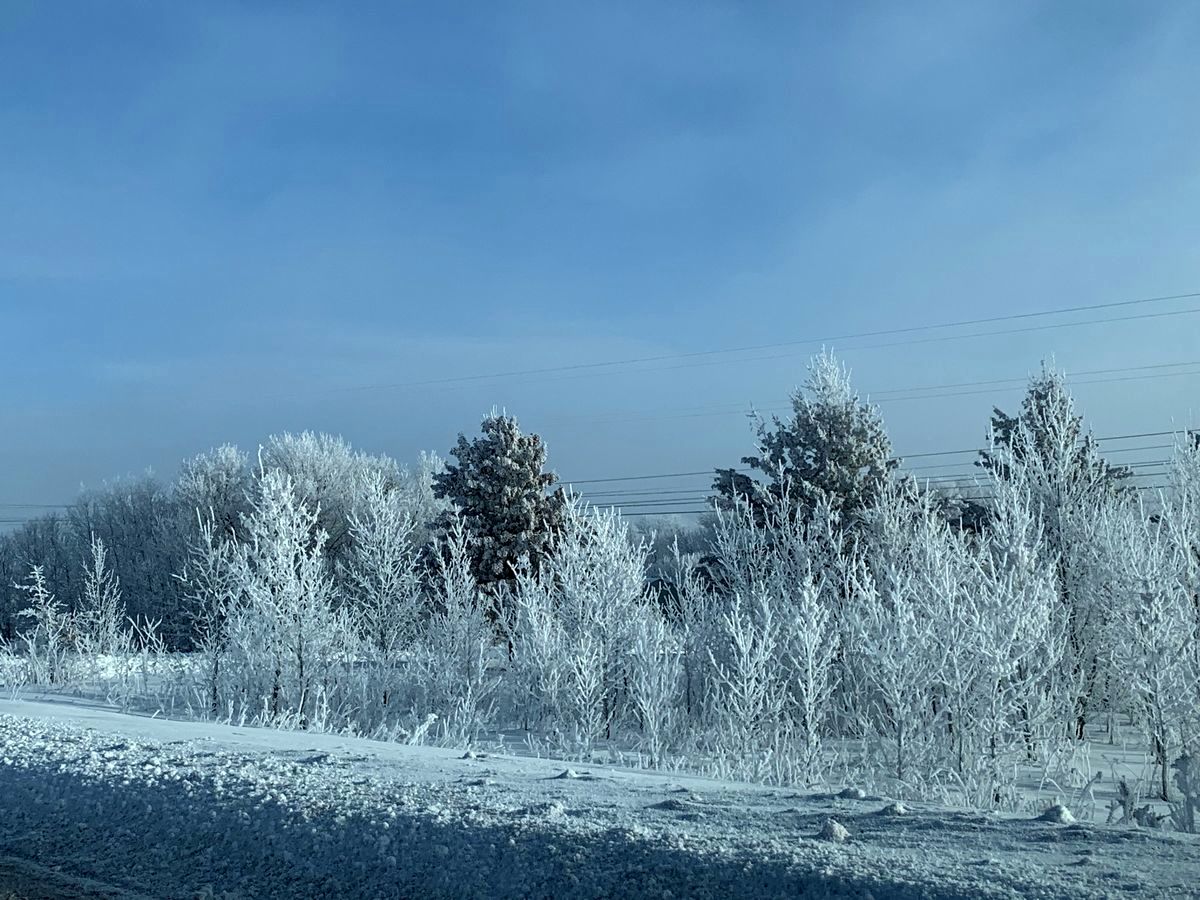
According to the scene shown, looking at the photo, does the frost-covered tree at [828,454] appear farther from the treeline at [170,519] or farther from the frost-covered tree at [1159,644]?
the treeline at [170,519]

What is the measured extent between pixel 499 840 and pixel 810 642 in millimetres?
8059

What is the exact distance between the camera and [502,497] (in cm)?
3328

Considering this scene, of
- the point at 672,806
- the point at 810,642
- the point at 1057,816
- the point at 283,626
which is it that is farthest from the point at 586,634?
the point at 1057,816

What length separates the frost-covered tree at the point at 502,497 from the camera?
32969 millimetres

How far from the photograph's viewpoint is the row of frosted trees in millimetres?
12883

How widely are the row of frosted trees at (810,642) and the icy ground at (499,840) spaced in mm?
4651

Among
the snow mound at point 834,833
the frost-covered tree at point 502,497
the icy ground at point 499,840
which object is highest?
the frost-covered tree at point 502,497

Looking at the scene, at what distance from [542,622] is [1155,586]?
30.9 ft

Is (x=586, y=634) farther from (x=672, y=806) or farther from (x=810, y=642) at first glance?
(x=672, y=806)

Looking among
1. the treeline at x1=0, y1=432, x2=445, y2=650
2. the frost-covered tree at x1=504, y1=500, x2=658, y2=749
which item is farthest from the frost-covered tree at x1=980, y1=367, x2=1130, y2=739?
the treeline at x1=0, y1=432, x2=445, y2=650

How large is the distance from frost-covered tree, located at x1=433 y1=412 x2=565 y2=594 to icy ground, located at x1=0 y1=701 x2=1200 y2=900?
24.0m

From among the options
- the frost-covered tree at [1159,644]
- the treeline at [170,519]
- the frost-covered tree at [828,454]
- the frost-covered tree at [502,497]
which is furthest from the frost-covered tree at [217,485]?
the frost-covered tree at [1159,644]

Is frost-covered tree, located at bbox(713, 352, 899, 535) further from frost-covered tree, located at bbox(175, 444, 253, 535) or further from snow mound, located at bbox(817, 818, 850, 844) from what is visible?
frost-covered tree, located at bbox(175, 444, 253, 535)

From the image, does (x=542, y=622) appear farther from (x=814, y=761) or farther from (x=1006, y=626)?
(x=1006, y=626)
